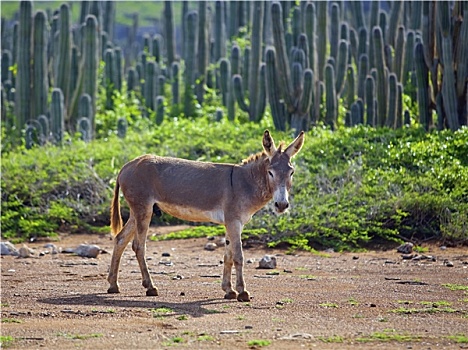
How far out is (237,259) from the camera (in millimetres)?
9375

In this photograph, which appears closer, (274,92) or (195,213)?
(195,213)

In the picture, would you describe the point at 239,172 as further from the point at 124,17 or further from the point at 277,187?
→ the point at 124,17

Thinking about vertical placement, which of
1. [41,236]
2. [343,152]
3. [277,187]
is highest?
[277,187]

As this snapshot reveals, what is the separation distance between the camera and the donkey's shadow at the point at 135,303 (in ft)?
28.1

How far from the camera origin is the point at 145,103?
27.2 metres

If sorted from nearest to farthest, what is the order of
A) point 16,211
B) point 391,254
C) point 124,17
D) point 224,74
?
point 391,254, point 16,211, point 224,74, point 124,17

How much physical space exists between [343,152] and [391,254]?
3596mm

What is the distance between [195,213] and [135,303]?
1316 mm

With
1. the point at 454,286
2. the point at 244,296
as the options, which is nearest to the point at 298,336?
the point at 244,296

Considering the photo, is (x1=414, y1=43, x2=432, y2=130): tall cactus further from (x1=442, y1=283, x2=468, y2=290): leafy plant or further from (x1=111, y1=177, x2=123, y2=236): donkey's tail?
(x1=111, y1=177, x2=123, y2=236): donkey's tail

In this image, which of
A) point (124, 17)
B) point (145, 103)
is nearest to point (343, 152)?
point (145, 103)

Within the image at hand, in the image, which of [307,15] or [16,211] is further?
[307,15]

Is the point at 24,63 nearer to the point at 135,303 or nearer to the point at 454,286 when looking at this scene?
the point at 135,303

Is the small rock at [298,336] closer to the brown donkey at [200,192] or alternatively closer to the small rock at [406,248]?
the brown donkey at [200,192]
